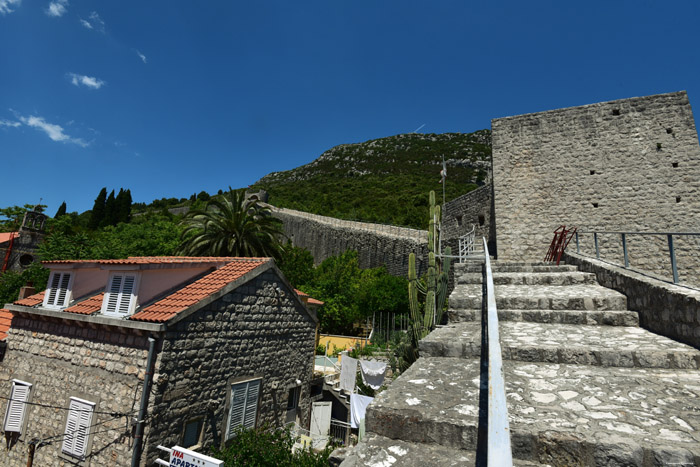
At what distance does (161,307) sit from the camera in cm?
736

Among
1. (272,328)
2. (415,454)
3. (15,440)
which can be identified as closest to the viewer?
(415,454)

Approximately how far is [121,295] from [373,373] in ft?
31.4

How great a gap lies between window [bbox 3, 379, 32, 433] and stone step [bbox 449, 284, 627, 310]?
10.2 m

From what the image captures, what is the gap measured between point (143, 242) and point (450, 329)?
87.6 feet

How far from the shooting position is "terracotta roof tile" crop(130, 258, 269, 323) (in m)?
6.99

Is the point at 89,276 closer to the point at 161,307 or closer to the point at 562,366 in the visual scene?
the point at 161,307

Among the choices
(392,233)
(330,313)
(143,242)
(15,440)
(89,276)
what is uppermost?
(392,233)

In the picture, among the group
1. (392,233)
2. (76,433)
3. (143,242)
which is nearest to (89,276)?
(76,433)

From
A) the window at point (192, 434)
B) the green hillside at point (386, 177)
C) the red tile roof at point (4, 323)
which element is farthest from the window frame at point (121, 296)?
the green hillside at point (386, 177)

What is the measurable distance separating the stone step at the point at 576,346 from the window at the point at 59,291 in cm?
946

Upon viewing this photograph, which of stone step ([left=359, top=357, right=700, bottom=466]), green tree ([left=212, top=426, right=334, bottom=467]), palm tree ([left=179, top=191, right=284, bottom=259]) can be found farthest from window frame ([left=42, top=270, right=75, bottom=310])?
stone step ([left=359, top=357, right=700, bottom=466])

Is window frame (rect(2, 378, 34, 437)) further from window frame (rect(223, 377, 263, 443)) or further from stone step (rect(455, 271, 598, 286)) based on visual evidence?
stone step (rect(455, 271, 598, 286))

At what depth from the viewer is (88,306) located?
8031mm

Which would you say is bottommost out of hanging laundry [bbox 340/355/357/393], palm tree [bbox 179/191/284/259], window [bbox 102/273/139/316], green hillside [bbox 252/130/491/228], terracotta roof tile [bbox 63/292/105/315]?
hanging laundry [bbox 340/355/357/393]
